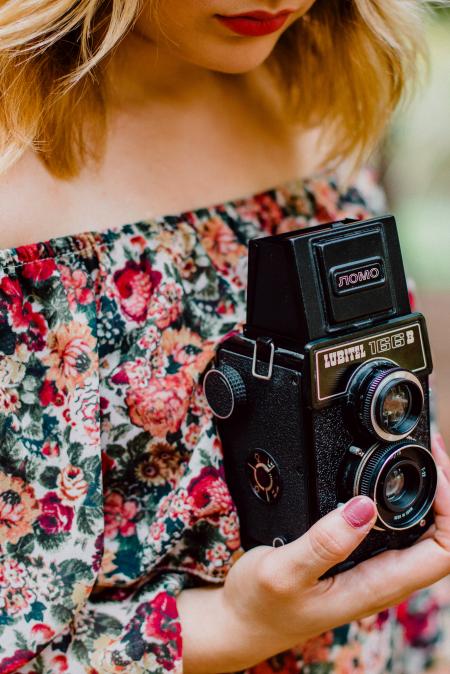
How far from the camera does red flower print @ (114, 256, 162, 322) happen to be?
0.88 m

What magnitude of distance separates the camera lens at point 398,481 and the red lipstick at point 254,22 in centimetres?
42

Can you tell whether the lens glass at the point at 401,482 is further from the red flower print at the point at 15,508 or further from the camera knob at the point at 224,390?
the red flower print at the point at 15,508

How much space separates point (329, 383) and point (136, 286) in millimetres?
244

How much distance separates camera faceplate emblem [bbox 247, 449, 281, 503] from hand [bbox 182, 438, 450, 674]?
0.18 feet

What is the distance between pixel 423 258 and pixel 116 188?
234 cm

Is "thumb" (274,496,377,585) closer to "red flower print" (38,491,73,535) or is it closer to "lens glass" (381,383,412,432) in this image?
"lens glass" (381,383,412,432)

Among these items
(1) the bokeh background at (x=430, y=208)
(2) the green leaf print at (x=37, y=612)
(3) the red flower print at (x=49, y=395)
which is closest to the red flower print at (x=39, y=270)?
(3) the red flower print at (x=49, y=395)

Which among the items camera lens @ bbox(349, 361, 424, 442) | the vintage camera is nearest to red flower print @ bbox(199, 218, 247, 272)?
the vintage camera

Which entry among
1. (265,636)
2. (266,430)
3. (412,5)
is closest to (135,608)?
(265,636)

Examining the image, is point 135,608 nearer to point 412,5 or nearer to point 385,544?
point 385,544

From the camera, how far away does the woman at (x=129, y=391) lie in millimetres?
812

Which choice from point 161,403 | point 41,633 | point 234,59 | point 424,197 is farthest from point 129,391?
point 424,197

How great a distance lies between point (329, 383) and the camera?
2.49 ft

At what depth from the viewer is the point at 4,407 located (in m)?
0.80
